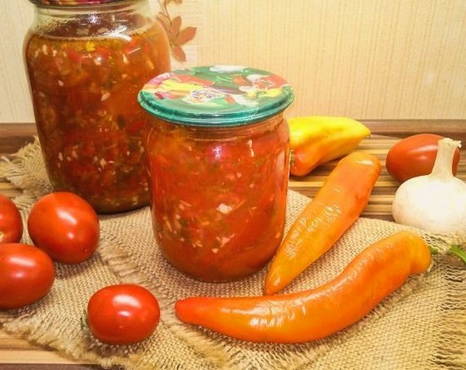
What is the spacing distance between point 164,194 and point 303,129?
19.2 inches

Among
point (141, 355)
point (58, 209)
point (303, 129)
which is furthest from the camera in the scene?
point (303, 129)

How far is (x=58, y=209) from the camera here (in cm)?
89

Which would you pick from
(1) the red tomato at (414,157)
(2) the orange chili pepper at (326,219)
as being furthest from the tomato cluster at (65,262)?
(1) the red tomato at (414,157)

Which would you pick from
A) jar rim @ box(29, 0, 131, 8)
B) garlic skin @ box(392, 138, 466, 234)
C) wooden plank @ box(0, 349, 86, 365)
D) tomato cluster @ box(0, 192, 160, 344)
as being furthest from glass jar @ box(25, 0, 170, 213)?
garlic skin @ box(392, 138, 466, 234)

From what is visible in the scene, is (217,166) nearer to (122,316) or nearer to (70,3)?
(122,316)

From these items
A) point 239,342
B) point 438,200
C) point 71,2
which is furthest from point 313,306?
point 71,2

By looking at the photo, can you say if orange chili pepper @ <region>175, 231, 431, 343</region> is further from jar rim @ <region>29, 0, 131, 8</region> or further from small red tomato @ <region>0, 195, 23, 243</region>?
jar rim @ <region>29, 0, 131, 8</region>

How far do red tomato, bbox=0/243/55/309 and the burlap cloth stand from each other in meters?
0.03

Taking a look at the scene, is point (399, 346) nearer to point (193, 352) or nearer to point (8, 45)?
point (193, 352)

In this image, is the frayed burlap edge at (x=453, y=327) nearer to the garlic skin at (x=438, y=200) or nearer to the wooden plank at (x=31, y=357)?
the garlic skin at (x=438, y=200)

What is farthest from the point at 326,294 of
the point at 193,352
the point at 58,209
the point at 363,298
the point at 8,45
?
the point at 8,45

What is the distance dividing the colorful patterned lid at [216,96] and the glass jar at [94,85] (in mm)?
122

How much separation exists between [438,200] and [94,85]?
65 cm

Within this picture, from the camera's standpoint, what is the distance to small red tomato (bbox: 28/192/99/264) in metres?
0.87
